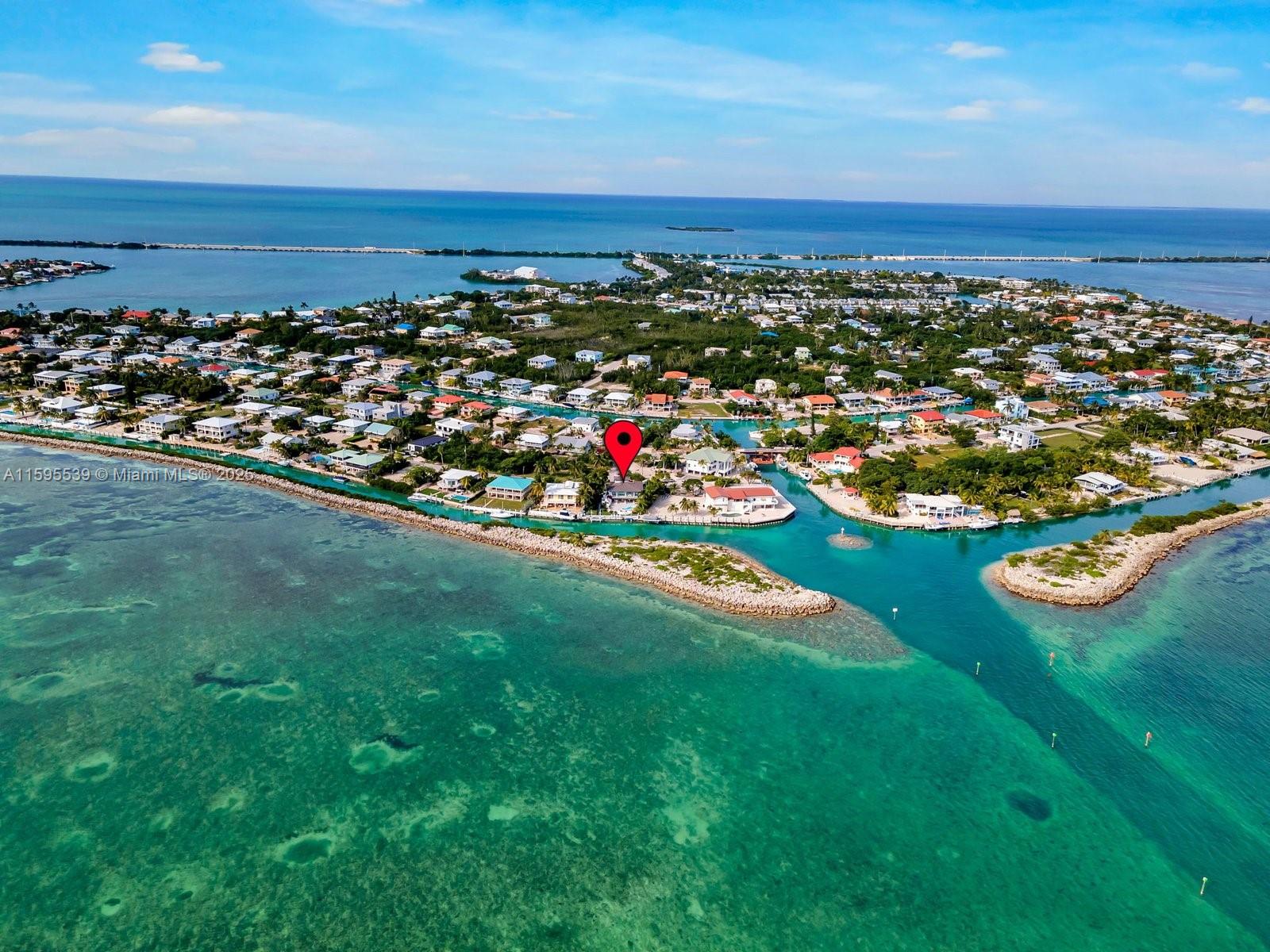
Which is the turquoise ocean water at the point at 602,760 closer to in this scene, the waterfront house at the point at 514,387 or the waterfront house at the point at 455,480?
the waterfront house at the point at 455,480

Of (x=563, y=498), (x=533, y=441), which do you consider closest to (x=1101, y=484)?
(x=563, y=498)

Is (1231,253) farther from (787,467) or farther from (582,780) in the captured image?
(582,780)

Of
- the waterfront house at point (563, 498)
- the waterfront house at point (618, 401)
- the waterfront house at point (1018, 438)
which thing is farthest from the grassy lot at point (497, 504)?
the waterfront house at point (1018, 438)

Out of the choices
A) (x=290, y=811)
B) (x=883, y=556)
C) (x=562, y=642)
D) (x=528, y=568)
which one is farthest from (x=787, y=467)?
(x=290, y=811)

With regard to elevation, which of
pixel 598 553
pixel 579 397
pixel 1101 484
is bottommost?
pixel 598 553

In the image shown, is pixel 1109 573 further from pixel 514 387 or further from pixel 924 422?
pixel 514 387

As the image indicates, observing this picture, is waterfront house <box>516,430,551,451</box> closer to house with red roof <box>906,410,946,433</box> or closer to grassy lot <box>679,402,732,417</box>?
grassy lot <box>679,402,732,417</box>
